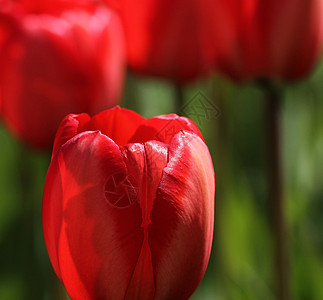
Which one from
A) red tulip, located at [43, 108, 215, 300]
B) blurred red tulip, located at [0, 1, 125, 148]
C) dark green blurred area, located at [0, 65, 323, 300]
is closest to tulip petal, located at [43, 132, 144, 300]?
red tulip, located at [43, 108, 215, 300]

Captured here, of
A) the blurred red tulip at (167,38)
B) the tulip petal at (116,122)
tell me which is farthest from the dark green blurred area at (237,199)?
the tulip petal at (116,122)

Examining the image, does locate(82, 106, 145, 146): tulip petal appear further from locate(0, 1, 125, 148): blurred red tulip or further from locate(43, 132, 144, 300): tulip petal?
locate(0, 1, 125, 148): blurred red tulip

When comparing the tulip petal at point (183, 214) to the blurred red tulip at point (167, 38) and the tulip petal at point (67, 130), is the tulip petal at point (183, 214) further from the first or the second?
the blurred red tulip at point (167, 38)

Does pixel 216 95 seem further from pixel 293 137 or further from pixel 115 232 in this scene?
pixel 115 232

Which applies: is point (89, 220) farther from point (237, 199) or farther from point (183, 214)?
point (237, 199)

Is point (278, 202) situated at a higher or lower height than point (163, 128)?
lower

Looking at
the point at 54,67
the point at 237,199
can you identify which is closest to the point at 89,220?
the point at 54,67

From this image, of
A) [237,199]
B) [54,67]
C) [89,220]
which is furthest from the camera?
[237,199]

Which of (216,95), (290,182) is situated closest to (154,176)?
(216,95)
